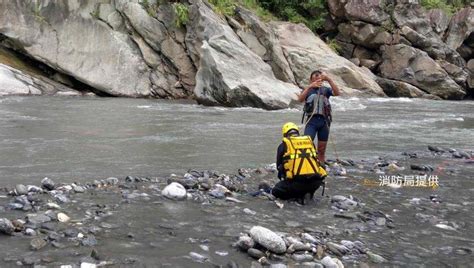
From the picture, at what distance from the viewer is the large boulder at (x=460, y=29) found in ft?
106

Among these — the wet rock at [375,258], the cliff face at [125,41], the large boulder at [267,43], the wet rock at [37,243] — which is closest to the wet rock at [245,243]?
the wet rock at [375,258]

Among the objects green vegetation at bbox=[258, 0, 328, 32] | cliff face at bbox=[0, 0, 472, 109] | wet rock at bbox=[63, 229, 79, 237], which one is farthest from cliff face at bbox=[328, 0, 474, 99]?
wet rock at bbox=[63, 229, 79, 237]

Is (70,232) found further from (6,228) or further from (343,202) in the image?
(343,202)

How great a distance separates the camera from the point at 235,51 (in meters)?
19.2

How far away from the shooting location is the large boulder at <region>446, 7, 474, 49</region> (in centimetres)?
3234

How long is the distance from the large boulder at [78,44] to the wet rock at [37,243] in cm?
1723

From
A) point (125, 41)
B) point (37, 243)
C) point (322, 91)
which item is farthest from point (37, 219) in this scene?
point (125, 41)

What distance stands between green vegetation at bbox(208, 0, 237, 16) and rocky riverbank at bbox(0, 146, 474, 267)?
16.4 metres

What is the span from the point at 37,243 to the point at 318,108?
5340 mm

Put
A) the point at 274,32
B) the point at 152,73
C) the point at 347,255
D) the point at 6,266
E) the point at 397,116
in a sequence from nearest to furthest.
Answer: the point at 6,266
the point at 347,255
the point at 397,116
the point at 152,73
the point at 274,32

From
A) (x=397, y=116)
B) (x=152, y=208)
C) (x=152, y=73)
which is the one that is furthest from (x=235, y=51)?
(x=152, y=208)

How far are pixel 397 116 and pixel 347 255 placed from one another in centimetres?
1344

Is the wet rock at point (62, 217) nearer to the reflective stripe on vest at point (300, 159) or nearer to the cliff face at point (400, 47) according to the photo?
the reflective stripe on vest at point (300, 159)

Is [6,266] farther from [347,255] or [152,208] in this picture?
[347,255]
